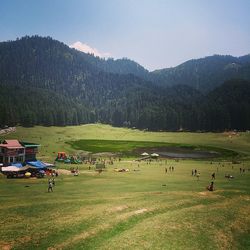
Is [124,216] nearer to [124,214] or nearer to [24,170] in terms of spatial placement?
[124,214]

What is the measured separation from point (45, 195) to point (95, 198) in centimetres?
829

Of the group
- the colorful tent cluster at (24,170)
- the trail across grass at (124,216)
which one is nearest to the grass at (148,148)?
the colorful tent cluster at (24,170)

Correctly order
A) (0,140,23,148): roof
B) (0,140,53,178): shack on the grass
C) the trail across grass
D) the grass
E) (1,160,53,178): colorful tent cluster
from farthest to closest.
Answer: the grass < (0,140,23,148): roof < (0,140,53,178): shack on the grass < (1,160,53,178): colorful tent cluster < the trail across grass

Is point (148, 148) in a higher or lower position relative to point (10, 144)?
lower

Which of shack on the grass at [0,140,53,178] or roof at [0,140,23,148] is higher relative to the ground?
roof at [0,140,23,148]

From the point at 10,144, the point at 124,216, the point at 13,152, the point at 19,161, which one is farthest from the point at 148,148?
the point at 124,216

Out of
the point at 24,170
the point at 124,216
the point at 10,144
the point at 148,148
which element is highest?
the point at 10,144

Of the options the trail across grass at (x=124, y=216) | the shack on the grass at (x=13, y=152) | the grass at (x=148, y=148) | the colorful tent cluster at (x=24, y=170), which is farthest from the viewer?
the grass at (x=148, y=148)

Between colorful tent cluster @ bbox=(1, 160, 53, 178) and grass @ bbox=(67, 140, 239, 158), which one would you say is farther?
grass @ bbox=(67, 140, 239, 158)

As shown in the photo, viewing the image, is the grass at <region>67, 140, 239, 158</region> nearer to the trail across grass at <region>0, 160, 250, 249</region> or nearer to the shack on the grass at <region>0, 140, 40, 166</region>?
the shack on the grass at <region>0, 140, 40, 166</region>

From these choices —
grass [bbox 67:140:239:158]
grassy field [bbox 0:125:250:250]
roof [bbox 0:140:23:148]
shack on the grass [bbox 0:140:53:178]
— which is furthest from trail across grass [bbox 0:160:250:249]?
grass [bbox 67:140:239:158]

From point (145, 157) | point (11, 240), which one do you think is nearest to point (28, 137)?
point (145, 157)

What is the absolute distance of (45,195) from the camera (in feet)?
186

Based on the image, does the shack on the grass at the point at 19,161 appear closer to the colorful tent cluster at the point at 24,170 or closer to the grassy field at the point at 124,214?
the colorful tent cluster at the point at 24,170
